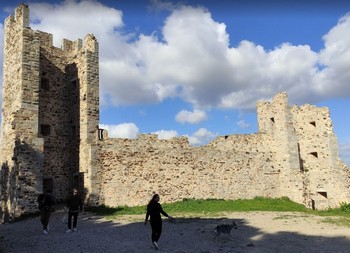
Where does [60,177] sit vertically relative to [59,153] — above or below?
below

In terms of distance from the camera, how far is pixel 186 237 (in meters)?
11.4

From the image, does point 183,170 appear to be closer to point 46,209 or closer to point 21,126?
point 21,126

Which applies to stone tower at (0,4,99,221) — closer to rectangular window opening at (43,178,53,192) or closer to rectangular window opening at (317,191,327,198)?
rectangular window opening at (43,178,53,192)

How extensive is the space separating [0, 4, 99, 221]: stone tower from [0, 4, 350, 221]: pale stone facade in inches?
2.1

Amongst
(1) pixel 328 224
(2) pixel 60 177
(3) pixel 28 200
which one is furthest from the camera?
(2) pixel 60 177

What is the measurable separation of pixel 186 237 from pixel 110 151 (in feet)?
31.6

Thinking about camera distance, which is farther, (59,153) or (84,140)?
(59,153)

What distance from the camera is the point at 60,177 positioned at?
21.2 metres

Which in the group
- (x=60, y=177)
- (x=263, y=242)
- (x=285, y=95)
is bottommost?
(x=263, y=242)

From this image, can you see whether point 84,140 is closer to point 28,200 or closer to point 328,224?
point 28,200

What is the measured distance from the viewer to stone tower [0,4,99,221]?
1781 cm

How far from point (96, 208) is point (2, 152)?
606cm

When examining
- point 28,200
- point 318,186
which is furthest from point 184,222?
point 318,186

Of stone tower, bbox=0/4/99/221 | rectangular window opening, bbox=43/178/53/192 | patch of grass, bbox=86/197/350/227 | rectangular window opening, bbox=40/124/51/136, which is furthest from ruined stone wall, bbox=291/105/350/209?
rectangular window opening, bbox=40/124/51/136
